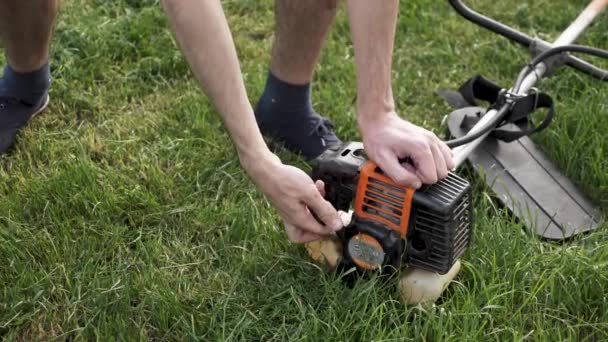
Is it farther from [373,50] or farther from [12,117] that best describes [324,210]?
[12,117]

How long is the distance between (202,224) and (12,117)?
2.68 feet

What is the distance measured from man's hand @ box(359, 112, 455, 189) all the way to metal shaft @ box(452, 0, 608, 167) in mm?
451

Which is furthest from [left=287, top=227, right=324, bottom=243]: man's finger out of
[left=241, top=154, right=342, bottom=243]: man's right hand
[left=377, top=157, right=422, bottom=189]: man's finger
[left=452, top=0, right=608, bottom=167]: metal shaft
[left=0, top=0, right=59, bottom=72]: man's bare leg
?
[left=0, top=0, right=59, bottom=72]: man's bare leg

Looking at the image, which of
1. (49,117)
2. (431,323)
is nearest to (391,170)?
(431,323)

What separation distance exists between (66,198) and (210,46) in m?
0.92

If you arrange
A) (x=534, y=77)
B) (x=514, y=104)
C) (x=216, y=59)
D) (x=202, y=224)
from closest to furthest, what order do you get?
(x=216, y=59) → (x=202, y=224) → (x=514, y=104) → (x=534, y=77)

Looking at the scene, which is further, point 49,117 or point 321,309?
point 49,117

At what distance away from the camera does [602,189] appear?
8.23ft

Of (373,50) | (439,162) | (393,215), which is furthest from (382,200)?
(373,50)

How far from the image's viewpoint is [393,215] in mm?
1888

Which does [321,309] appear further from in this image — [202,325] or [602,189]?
[602,189]

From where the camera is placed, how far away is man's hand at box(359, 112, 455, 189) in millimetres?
1816

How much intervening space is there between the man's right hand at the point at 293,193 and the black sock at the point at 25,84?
1189 mm

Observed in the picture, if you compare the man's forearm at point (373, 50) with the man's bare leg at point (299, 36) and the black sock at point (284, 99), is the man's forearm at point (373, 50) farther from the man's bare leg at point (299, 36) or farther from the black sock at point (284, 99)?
the black sock at point (284, 99)
